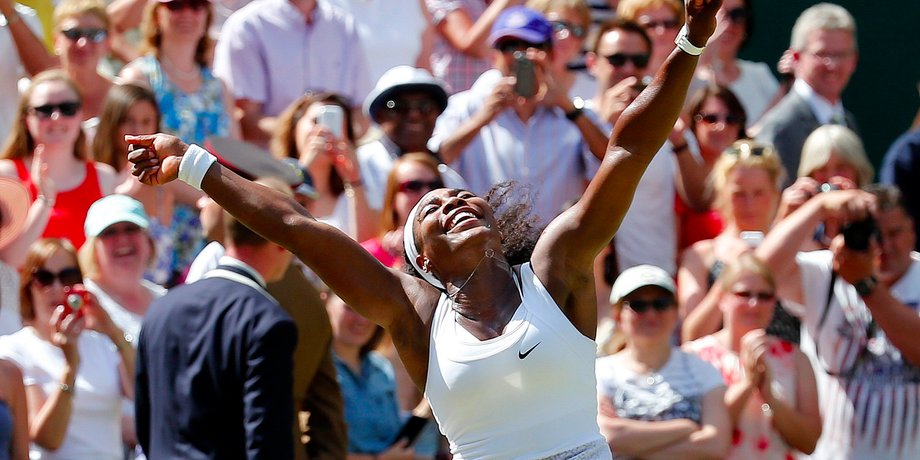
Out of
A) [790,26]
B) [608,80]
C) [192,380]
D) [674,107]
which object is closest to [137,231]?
[192,380]

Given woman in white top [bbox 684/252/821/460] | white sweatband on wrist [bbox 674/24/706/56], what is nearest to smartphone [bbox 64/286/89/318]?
woman in white top [bbox 684/252/821/460]

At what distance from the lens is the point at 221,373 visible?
5.03 m

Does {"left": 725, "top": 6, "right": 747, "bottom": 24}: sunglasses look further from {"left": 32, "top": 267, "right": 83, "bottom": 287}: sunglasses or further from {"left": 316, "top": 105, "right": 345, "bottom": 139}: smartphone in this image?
{"left": 32, "top": 267, "right": 83, "bottom": 287}: sunglasses

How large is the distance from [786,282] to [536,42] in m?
1.62

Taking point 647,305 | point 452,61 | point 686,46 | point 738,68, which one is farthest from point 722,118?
point 686,46

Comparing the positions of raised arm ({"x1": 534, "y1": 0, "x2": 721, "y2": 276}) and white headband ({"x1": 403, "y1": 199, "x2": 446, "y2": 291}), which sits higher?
raised arm ({"x1": 534, "y1": 0, "x2": 721, "y2": 276})

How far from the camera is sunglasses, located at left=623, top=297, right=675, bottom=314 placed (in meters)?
6.20

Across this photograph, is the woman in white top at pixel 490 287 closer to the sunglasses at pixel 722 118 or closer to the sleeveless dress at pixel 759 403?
the sleeveless dress at pixel 759 403

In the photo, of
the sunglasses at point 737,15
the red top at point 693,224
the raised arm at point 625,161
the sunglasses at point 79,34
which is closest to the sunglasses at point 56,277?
the sunglasses at point 79,34

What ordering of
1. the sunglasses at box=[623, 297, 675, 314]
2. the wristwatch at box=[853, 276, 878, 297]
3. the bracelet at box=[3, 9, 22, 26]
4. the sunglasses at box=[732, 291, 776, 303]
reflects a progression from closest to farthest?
the sunglasses at box=[623, 297, 675, 314] < the wristwatch at box=[853, 276, 878, 297] < the sunglasses at box=[732, 291, 776, 303] < the bracelet at box=[3, 9, 22, 26]

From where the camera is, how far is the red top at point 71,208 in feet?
22.1

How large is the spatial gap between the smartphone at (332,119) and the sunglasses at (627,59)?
136 cm

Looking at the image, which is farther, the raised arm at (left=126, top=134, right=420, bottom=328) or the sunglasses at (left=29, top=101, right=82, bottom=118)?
the sunglasses at (left=29, top=101, right=82, bottom=118)

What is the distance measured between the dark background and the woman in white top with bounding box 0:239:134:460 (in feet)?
17.9
